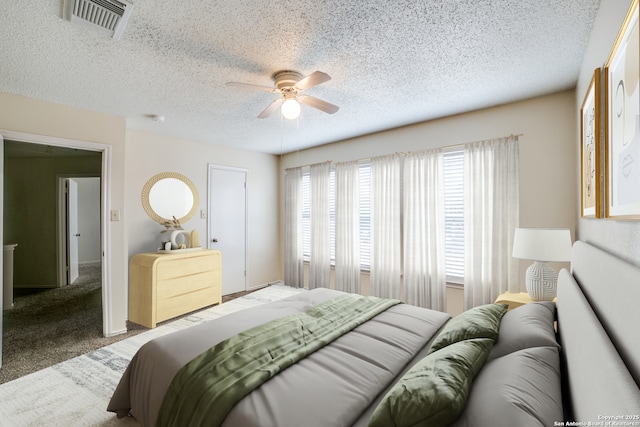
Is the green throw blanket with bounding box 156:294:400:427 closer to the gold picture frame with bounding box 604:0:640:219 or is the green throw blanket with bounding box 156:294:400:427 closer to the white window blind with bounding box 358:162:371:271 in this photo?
the gold picture frame with bounding box 604:0:640:219

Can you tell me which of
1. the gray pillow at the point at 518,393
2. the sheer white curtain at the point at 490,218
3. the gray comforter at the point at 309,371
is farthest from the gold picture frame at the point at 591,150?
the gray comforter at the point at 309,371

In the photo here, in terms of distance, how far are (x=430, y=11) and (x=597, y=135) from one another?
3.52 ft

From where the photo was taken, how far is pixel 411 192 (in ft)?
12.0

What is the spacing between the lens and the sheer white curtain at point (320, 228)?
15.2 feet

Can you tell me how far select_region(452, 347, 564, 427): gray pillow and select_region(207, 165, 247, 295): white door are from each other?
4.21 meters

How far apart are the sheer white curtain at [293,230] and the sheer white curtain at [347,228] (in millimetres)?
859

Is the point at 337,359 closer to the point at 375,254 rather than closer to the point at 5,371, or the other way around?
the point at 375,254

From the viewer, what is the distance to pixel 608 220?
4.47ft

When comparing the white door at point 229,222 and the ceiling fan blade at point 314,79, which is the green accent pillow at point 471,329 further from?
the white door at point 229,222

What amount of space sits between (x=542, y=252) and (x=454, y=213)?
119cm

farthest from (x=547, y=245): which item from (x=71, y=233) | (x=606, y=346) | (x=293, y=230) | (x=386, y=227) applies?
(x=71, y=233)

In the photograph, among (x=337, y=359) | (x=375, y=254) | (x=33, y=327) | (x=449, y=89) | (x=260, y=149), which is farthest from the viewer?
(x=260, y=149)

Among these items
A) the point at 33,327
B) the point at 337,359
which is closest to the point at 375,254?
the point at 337,359

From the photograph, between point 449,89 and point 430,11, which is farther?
point 449,89
